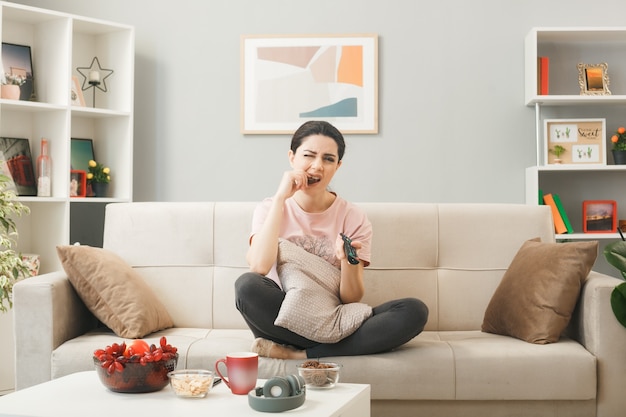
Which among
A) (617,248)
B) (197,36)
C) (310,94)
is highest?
(197,36)

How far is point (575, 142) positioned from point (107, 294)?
250 cm

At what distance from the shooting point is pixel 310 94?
4254 mm

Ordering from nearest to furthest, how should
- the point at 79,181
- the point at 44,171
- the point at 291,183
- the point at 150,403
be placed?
the point at 150,403
the point at 291,183
the point at 44,171
the point at 79,181

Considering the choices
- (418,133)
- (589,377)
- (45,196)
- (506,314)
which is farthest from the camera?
(418,133)

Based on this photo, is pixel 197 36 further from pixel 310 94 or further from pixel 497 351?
pixel 497 351

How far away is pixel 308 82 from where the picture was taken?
14.0 feet

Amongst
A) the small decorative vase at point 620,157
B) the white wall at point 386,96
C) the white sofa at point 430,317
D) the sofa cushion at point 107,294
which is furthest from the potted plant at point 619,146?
the sofa cushion at point 107,294

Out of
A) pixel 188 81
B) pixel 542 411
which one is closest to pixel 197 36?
pixel 188 81

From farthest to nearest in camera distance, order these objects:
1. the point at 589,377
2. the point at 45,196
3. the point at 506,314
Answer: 1. the point at 45,196
2. the point at 506,314
3. the point at 589,377

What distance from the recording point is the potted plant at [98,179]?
4184mm

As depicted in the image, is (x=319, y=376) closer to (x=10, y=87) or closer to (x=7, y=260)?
(x=7, y=260)

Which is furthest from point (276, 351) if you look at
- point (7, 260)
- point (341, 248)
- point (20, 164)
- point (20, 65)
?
point (20, 65)

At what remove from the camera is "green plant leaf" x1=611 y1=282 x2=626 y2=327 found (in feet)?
8.25

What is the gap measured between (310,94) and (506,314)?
1.89m
